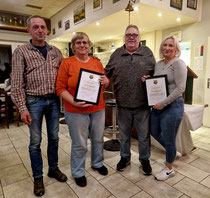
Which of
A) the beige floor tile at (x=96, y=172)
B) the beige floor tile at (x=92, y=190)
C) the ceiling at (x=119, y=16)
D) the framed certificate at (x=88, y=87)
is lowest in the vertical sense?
the beige floor tile at (x=92, y=190)

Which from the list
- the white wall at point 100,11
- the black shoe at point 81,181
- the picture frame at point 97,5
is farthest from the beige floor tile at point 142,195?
the picture frame at point 97,5

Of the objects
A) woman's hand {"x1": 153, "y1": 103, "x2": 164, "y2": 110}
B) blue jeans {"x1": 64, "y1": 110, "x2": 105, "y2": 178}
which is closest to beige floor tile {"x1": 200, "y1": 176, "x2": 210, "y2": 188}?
woman's hand {"x1": 153, "y1": 103, "x2": 164, "y2": 110}

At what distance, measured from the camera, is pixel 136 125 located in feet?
6.64

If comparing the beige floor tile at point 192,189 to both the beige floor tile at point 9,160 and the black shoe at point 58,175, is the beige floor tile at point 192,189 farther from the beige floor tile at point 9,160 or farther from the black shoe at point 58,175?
the beige floor tile at point 9,160

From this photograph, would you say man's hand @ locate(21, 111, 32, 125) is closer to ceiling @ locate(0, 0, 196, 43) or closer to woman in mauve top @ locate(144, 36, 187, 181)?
woman in mauve top @ locate(144, 36, 187, 181)

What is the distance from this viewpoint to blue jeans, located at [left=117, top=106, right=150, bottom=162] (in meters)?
1.93

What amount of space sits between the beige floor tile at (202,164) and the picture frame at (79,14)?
13.5 ft

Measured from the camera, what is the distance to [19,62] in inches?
61.1

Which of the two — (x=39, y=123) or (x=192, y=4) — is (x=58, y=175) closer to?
(x=39, y=123)

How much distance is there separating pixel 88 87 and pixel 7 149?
82.0 inches

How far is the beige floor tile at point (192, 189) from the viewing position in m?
1.72

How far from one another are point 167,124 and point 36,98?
1.31 m

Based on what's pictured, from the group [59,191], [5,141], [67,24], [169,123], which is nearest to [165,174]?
[169,123]

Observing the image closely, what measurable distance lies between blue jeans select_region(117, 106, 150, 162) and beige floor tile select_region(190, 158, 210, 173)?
29.2 inches
